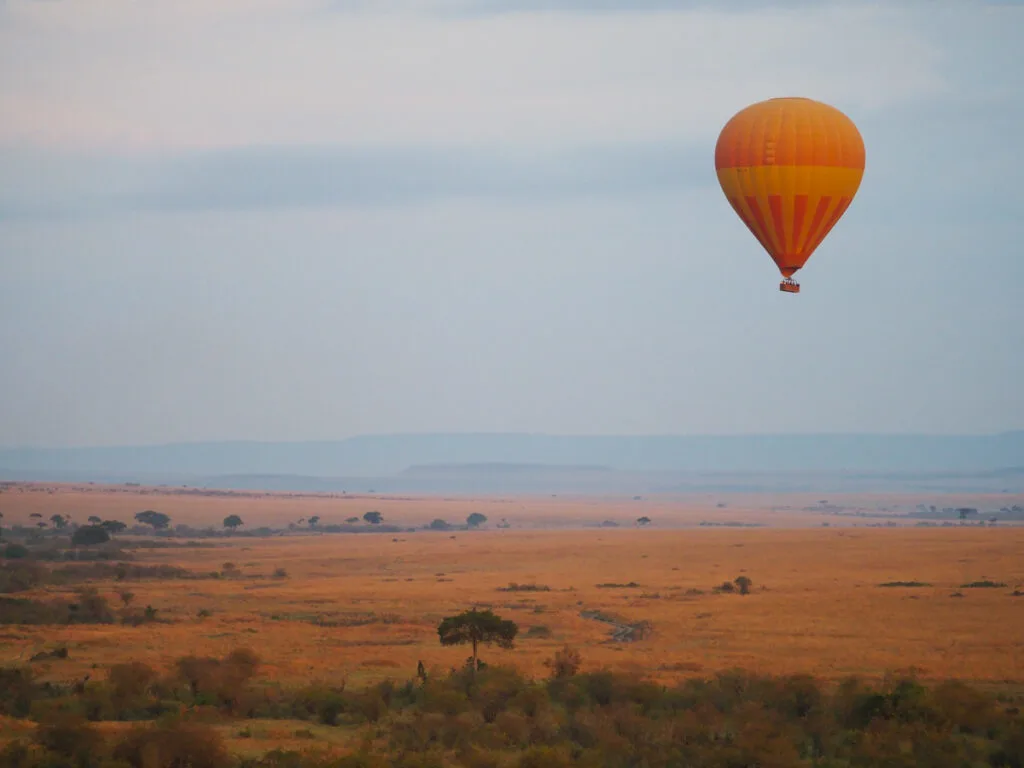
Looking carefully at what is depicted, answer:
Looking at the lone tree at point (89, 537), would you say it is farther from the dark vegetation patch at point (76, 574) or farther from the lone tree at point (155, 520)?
the lone tree at point (155, 520)

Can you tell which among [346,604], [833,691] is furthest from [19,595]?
[833,691]

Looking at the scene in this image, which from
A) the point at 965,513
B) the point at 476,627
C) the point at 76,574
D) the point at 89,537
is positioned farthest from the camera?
the point at 965,513

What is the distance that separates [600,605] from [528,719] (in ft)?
89.6

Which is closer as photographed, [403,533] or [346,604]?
[346,604]

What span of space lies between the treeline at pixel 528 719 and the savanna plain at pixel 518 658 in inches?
2.6

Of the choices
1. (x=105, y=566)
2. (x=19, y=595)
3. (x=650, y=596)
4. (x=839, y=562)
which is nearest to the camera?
(x=19, y=595)

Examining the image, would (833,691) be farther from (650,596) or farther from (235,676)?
(650,596)

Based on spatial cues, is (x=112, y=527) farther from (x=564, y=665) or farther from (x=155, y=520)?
(x=564, y=665)

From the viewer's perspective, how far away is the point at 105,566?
230ft

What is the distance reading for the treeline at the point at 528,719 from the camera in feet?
75.1

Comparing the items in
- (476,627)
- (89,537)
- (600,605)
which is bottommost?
(600,605)

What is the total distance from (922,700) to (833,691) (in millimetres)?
3886

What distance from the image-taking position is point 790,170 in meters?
38.1

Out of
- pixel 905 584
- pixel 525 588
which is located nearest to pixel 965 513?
pixel 905 584
